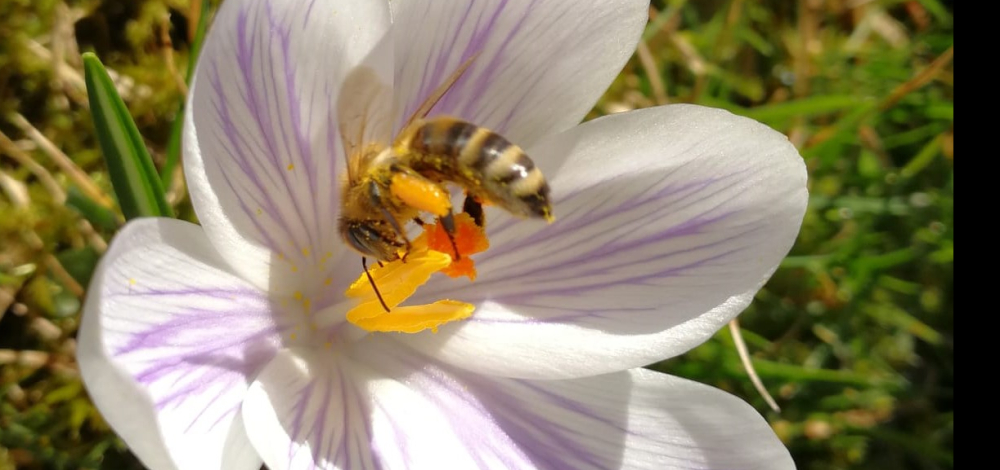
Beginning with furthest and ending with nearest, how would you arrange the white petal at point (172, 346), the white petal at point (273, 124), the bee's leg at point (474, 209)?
1. the bee's leg at point (474, 209)
2. the white petal at point (273, 124)
3. the white petal at point (172, 346)

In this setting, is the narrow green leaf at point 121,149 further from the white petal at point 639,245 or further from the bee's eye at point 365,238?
the white petal at point 639,245

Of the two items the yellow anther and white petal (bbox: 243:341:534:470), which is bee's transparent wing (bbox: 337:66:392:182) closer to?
the yellow anther

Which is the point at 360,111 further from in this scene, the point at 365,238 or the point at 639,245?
the point at 639,245

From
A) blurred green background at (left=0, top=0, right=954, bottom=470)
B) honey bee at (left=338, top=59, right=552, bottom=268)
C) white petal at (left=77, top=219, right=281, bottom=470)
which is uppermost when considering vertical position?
honey bee at (left=338, top=59, right=552, bottom=268)

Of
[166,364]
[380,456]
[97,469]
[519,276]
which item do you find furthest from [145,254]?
[97,469]

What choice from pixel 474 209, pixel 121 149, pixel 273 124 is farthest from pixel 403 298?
pixel 121 149

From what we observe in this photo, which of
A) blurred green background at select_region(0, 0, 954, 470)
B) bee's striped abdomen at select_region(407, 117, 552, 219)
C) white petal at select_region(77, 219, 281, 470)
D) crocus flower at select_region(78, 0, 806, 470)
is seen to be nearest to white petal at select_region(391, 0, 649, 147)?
crocus flower at select_region(78, 0, 806, 470)

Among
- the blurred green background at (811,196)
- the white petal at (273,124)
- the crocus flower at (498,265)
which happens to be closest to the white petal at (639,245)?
the crocus flower at (498,265)
